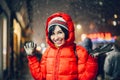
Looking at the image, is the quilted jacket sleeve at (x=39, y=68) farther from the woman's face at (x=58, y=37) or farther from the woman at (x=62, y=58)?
the woman's face at (x=58, y=37)

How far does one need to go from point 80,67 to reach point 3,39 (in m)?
8.37

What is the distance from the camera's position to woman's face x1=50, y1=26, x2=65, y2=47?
4.92 m

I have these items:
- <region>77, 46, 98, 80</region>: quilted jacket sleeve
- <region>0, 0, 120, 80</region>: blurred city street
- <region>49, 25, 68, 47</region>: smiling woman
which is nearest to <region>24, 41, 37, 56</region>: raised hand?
<region>49, 25, 68, 47</region>: smiling woman

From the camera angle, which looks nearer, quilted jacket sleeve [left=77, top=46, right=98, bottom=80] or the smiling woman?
quilted jacket sleeve [left=77, top=46, right=98, bottom=80]

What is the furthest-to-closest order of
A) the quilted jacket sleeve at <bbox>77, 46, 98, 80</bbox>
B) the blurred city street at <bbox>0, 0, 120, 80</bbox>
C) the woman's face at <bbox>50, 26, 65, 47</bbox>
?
the blurred city street at <bbox>0, 0, 120, 80</bbox>
the woman's face at <bbox>50, 26, 65, 47</bbox>
the quilted jacket sleeve at <bbox>77, 46, 98, 80</bbox>

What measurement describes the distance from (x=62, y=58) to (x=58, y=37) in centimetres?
31

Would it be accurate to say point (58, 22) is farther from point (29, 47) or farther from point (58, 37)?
point (29, 47)

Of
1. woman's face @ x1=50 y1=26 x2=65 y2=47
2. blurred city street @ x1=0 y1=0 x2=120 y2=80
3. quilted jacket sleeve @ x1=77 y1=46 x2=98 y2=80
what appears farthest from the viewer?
blurred city street @ x1=0 y1=0 x2=120 y2=80

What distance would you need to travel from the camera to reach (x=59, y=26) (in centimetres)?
498

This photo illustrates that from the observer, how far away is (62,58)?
487cm

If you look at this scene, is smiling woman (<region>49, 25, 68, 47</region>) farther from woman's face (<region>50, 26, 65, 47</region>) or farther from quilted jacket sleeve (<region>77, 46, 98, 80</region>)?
quilted jacket sleeve (<region>77, 46, 98, 80</region>)

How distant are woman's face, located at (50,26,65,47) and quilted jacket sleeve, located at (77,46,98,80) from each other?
1.03ft

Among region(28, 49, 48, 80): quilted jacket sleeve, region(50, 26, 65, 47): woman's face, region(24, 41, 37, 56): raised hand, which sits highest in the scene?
region(50, 26, 65, 47): woman's face

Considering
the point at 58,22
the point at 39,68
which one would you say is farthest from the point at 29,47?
the point at 58,22
